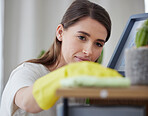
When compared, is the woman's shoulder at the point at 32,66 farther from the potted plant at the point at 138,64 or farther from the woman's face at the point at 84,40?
the potted plant at the point at 138,64

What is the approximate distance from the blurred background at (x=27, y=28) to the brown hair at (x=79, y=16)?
248cm

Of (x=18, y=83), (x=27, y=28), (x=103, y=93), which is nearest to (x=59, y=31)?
(x=18, y=83)

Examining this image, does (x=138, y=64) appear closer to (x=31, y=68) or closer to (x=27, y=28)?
(x=31, y=68)

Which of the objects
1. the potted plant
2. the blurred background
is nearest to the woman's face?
the potted plant

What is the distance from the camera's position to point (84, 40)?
3.68 feet

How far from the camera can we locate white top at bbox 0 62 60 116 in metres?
0.95

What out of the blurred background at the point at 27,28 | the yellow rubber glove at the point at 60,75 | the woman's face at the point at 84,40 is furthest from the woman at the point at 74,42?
the blurred background at the point at 27,28

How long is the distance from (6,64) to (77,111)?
11.6ft

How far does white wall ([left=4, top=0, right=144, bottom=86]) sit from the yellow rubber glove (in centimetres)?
339

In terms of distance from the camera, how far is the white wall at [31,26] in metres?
3.95

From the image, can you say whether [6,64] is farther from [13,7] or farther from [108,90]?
[108,90]

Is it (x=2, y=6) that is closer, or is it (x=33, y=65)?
(x=33, y=65)

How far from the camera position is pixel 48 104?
54cm

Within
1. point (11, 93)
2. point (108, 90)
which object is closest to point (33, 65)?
point (11, 93)
